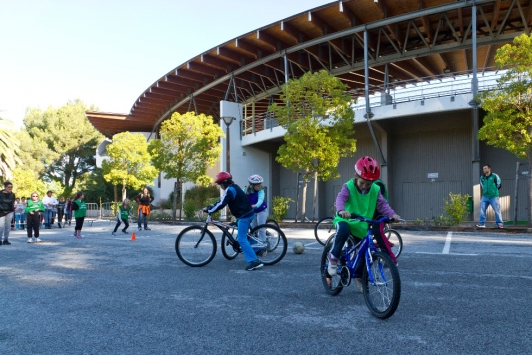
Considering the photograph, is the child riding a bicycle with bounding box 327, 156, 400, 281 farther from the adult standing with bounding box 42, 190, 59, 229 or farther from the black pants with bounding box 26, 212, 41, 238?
the adult standing with bounding box 42, 190, 59, 229

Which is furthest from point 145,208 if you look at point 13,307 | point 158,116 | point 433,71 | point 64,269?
point 158,116

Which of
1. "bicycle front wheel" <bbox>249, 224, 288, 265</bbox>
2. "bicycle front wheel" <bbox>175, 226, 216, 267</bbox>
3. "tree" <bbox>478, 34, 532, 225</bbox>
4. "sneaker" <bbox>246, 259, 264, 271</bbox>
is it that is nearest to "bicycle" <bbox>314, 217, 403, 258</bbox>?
"bicycle front wheel" <bbox>249, 224, 288, 265</bbox>

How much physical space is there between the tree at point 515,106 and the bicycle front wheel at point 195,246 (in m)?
11.4

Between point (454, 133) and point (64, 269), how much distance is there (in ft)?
67.0

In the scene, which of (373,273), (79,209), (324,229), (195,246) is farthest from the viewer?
(79,209)

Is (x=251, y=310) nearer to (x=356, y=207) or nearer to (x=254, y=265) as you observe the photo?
(x=356, y=207)

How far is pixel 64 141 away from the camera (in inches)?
2229

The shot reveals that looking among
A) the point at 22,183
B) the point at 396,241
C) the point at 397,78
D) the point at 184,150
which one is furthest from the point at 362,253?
the point at 22,183

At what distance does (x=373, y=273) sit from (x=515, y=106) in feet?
44.6

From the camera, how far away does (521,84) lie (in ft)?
50.2

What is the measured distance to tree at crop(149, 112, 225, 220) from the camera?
2572 cm

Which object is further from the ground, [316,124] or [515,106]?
[316,124]

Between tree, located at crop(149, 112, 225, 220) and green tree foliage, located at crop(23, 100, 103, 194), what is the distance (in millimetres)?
34454

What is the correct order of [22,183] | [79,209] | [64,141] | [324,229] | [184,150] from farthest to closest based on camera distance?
1. [64,141]
2. [22,183]
3. [184,150]
4. [79,209]
5. [324,229]
